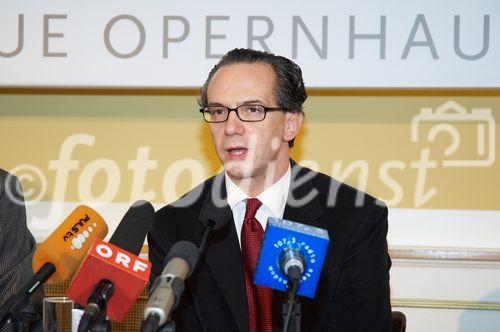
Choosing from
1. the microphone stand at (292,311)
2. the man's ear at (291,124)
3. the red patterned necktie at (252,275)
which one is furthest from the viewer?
the man's ear at (291,124)

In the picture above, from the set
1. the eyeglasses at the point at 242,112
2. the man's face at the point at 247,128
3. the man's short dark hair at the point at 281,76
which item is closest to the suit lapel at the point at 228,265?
the man's face at the point at 247,128

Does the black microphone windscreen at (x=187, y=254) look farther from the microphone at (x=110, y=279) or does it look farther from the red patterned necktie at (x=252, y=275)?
the red patterned necktie at (x=252, y=275)

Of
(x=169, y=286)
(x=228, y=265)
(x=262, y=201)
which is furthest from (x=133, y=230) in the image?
(x=262, y=201)

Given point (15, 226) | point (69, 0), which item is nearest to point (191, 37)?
point (69, 0)

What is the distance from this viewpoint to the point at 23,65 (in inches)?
127

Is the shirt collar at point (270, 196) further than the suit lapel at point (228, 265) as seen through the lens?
Yes

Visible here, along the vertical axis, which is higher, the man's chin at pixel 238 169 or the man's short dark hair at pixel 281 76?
the man's short dark hair at pixel 281 76

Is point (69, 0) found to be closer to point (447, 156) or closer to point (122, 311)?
point (447, 156)

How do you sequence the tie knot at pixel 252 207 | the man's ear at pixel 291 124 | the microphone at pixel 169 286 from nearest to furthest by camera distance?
the microphone at pixel 169 286
the tie knot at pixel 252 207
the man's ear at pixel 291 124

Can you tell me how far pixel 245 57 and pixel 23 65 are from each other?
1328 mm

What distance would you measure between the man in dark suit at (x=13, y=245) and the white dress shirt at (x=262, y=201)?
26.3 inches

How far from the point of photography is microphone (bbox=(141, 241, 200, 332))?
4.10 feet

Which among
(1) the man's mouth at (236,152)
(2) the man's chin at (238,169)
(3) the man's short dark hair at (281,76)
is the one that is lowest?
(2) the man's chin at (238,169)

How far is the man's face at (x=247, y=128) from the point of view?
7.12 ft
